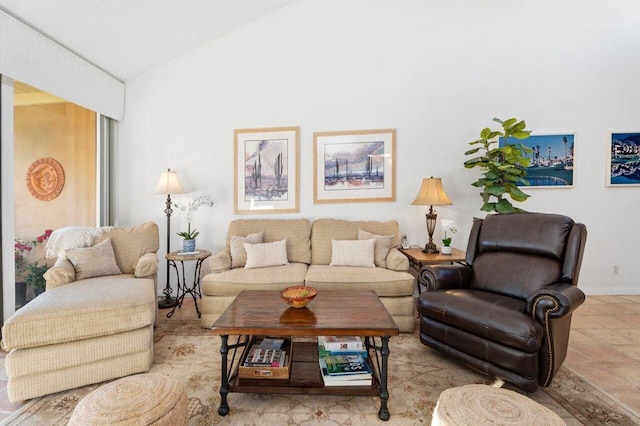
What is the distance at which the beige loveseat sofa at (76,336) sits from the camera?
5.49 ft

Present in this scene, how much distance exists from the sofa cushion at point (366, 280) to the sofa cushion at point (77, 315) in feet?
4.36

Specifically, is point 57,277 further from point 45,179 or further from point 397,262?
point 397,262

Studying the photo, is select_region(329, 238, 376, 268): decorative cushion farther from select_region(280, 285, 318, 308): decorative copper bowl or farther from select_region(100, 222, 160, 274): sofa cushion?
select_region(100, 222, 160, 274): sofa cushion

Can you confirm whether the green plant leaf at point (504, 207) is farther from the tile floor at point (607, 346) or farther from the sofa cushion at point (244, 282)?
the sofa cushion at point (244, 282)

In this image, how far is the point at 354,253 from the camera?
2.96 meters

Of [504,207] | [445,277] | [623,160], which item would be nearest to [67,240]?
[445,277]

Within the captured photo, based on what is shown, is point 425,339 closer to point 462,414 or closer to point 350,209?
point 462,414

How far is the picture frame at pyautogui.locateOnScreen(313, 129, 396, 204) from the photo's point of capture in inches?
139

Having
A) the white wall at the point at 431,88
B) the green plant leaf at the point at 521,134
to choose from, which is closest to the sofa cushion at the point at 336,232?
the white wall at the point at 431,88

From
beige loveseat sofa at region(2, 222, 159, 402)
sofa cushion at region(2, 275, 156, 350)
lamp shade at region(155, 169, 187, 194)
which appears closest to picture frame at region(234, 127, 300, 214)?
lamp shade at region(155, 169, 187, 194)

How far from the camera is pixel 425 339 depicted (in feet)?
7.16

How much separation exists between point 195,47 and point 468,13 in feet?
10.9

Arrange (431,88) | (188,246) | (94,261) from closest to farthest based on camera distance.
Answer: (94,261) < (188,246) < (431,88)

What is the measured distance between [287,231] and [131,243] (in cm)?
154
